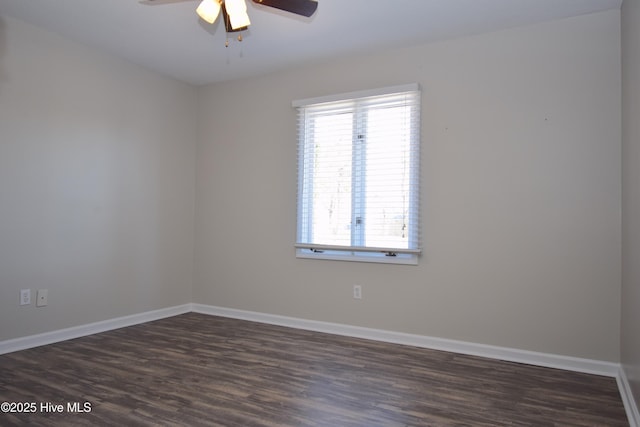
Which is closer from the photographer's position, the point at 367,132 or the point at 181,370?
the point at 181,370

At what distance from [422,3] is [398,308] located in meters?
2.25

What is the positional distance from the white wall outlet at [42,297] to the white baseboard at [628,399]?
3.79 metres

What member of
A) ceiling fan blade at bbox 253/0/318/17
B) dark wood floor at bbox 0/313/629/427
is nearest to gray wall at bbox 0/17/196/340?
dark wood floor at bbox 0/313/629/427

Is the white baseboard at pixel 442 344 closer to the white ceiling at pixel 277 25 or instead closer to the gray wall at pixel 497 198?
the gray wall at pixel 497 198

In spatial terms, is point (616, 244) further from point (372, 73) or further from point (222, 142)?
point (222, 142)

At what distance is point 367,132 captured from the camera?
Answer: 141 inches

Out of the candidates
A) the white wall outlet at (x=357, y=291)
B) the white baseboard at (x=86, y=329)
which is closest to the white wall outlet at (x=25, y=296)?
the white baseboard at (x=86, y=329)

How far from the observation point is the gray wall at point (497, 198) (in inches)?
110

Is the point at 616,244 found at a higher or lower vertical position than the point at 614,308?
higher

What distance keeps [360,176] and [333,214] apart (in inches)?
16.5

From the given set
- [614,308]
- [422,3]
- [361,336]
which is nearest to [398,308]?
[361,336]

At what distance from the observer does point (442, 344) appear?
10.7ft

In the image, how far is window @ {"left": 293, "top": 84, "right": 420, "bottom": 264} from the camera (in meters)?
3.41

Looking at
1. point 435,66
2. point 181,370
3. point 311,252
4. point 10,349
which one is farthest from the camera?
point 311,252
